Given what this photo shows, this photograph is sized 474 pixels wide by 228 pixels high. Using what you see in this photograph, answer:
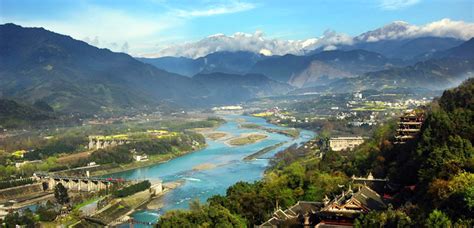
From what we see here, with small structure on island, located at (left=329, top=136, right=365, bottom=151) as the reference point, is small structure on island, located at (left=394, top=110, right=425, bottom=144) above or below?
above

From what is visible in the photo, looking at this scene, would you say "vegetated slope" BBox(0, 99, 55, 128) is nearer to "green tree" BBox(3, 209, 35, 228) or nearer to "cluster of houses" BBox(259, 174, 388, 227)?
"green tree" BBox(3, 209, 35, 228)

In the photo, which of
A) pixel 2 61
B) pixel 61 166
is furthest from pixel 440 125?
pixel 2 61

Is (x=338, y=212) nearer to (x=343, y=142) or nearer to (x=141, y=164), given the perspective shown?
(x=343, y=142)

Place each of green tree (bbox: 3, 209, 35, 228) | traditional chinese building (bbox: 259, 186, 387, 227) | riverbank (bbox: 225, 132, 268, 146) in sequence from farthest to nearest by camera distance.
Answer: riverbank (bbox: 225, 132, 268, 146), green tree (bbox: 3, 209, 35, 228), traditional chinese building (bbox: 259, 186, 387, 227)

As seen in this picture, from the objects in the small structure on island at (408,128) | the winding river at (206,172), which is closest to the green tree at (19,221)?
the winding river at (206,172)

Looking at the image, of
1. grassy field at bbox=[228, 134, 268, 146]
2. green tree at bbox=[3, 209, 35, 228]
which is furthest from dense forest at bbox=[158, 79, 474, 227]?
grassy field at bbox=[228, 134, 268, 146]

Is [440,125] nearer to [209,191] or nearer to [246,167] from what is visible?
[209,191]

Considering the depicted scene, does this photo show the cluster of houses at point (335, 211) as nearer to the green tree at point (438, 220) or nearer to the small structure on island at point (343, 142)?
the green tree at point (438, 220)

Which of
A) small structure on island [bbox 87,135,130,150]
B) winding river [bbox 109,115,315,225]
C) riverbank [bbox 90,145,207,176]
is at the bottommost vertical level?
riverbank [bbox 90,145,207,176]

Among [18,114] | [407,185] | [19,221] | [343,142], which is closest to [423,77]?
[18,114]
